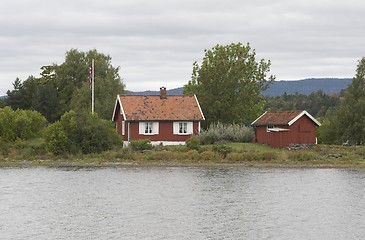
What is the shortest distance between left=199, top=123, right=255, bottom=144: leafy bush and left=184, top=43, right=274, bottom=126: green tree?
894 centimetres

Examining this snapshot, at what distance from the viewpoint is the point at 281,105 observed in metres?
184

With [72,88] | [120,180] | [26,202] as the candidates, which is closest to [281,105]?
[72,88]

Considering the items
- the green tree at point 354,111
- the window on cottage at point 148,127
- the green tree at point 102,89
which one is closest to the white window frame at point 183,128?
the window on cottage at point 148,127

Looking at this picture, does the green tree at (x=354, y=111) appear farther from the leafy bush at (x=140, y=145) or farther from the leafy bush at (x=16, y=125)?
the leafy bush at (x=16, y=125)

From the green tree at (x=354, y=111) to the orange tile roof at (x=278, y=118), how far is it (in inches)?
481

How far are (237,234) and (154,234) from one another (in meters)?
3.18

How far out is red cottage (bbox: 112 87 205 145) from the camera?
66.1 m

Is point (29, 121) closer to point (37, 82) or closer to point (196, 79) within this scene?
point (196, 79)

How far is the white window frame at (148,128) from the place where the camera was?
2603 inches

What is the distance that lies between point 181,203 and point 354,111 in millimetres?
43822

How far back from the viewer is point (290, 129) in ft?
205

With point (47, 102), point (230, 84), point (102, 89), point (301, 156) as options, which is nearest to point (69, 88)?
point (47, 102)

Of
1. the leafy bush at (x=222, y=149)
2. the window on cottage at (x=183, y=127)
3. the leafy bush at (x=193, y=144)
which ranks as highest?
the window on cottage at (x=183, y=127)

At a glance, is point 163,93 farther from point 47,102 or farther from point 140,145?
point 47,102
